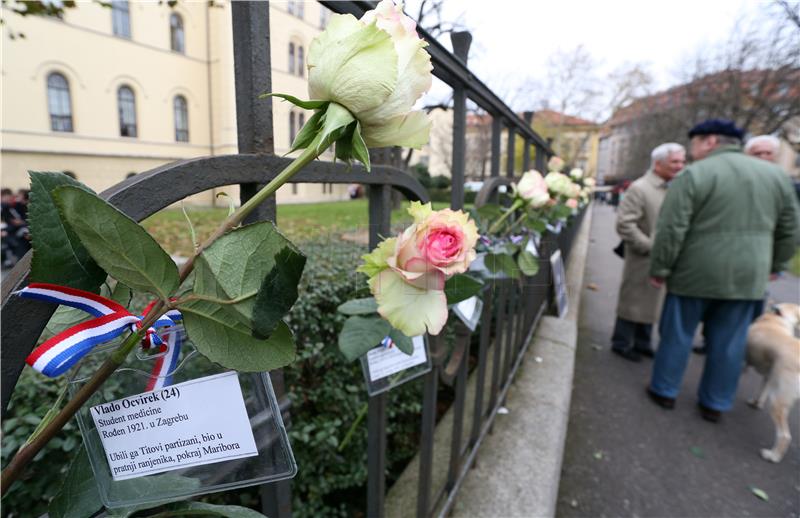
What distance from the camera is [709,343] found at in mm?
3197

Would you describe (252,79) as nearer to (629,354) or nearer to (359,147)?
(359,147)

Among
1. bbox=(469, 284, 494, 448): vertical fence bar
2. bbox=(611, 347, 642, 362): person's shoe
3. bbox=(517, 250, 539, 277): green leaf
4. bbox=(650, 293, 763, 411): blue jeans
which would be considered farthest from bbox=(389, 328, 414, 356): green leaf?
bbox=(611, 347, 642, 362): person's shoe

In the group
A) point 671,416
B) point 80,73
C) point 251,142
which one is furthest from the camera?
point 80,73

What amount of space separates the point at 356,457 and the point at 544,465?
84 cm

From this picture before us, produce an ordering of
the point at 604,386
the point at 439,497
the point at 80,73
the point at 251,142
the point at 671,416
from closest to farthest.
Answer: the point at 251,142, the point at 439,497, the point at 671,416, the point at 604,386, the point at 80,73

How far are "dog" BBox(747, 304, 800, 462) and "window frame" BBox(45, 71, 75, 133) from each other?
23958mm

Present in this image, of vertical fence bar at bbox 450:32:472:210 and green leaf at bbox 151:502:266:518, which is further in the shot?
vertical fence bar at bbox 450:32:472:210

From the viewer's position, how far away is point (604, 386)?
3.61m

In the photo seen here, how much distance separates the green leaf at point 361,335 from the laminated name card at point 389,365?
0.09 metres

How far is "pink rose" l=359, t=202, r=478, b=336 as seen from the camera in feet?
2.11

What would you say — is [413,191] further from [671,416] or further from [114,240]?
[671,416]

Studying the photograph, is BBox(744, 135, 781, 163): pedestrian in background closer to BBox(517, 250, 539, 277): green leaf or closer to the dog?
the dog

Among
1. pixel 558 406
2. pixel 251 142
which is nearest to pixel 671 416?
pixel 558 406

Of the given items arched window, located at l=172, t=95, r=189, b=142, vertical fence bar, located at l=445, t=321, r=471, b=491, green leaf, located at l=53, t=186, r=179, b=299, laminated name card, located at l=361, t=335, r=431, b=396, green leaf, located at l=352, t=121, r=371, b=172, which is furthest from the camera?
arched window, located at l=172, t=95, r=189, b=142
